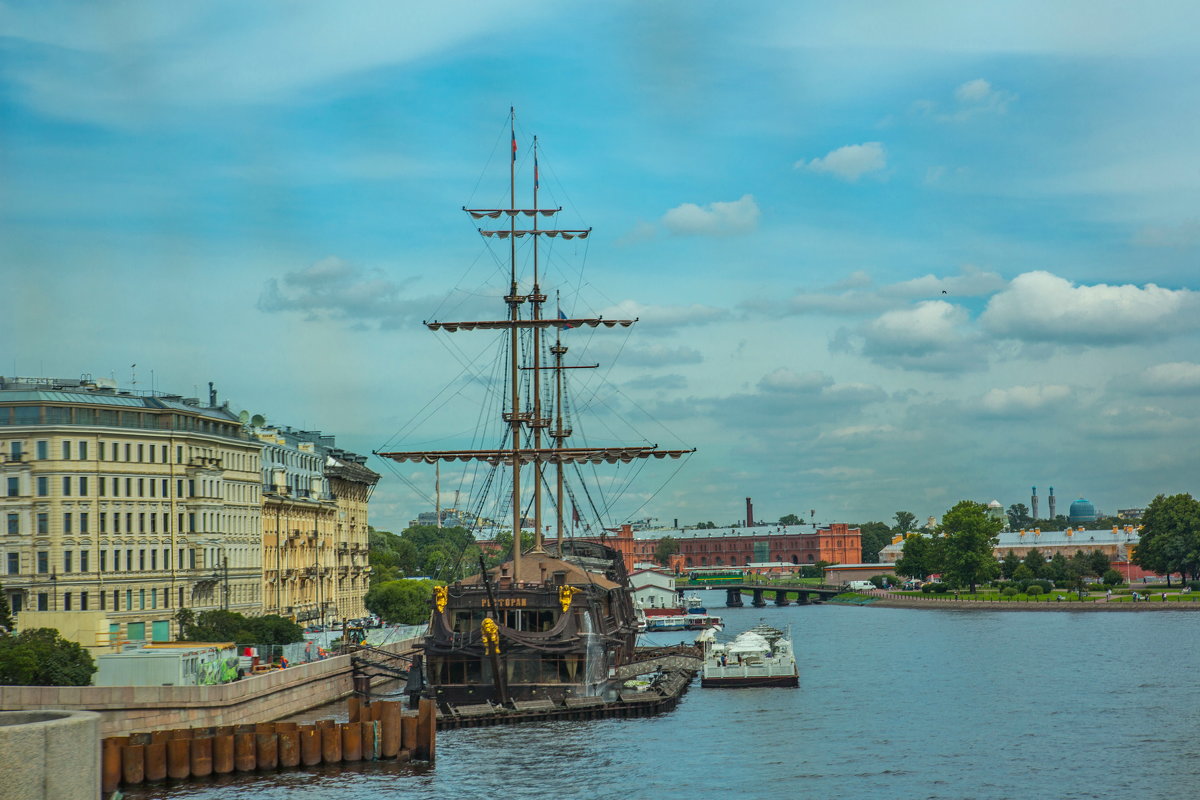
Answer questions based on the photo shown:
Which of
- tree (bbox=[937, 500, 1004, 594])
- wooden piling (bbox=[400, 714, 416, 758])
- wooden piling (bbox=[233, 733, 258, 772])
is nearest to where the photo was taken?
wooden piling (bbox=[233, 733, 258, 772])

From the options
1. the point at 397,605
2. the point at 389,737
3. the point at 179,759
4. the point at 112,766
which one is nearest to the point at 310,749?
the point at 389,737

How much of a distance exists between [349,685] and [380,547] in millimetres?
103576

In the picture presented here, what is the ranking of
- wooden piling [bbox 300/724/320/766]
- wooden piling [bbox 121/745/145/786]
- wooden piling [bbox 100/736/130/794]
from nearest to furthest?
wooden piling [bbox 100/736/130/794], wooden piling [bbox 121/745/145/786], wooden piling [bbox 300/724/320/766]

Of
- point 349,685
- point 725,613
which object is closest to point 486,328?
point 349,685

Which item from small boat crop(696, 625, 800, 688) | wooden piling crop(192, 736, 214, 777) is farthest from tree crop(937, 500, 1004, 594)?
wooden piling crop(192, 736, 214, 777)

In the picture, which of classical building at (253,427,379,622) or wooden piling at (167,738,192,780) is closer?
wooden piling at (167,738,192,780)

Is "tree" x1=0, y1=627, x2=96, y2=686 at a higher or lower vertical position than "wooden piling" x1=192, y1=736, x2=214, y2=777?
higher

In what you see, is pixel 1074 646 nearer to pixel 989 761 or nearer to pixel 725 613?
pixel 989 761

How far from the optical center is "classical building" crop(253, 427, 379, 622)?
96438 millimetres

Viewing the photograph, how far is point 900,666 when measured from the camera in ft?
286

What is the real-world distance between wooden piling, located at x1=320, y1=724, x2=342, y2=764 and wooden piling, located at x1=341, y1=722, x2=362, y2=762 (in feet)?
0.48

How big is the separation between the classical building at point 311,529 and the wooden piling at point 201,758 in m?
50.6

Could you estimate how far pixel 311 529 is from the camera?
10619cm

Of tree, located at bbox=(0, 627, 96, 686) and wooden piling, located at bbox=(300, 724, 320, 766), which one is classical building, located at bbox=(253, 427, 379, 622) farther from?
wooden piling, located at bbox=(300, 724, 320, 766)
